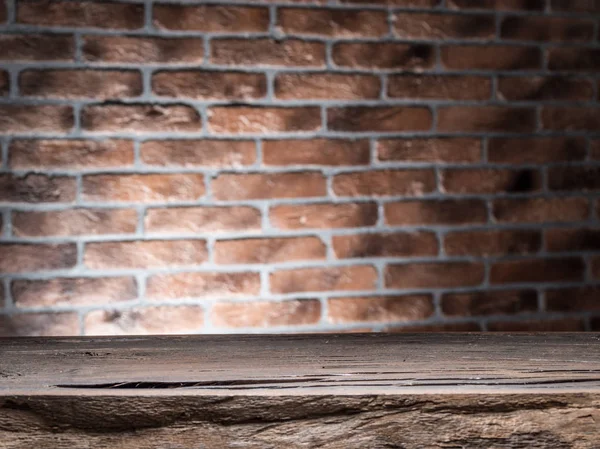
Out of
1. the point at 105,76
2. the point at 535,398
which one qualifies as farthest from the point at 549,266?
the point at 105,76

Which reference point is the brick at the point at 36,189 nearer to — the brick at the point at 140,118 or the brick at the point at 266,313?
the brick at the point at 140,118

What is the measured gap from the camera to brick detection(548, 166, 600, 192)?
1.27 meters

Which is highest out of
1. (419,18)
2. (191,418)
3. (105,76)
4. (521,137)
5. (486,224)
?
(419,18)

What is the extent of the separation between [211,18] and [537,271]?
3.08ft

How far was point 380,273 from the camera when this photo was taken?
1225 millimetres

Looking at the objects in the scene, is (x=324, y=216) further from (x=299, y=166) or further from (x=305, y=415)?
(x=305, y=415)

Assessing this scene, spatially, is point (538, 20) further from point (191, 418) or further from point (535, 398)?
point (191, 418)

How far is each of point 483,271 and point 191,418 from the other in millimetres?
993

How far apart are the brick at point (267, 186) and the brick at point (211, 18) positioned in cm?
32

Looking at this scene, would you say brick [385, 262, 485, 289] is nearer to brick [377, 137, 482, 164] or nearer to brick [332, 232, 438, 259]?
brick [332, 232, 438, 259]

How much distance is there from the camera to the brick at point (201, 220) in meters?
1.17

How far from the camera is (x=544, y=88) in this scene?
1.27m

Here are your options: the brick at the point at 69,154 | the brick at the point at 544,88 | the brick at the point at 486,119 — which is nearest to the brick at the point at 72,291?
the brick at the point at 69,154

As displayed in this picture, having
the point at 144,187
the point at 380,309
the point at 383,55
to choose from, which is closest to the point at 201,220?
the point at 144,187
